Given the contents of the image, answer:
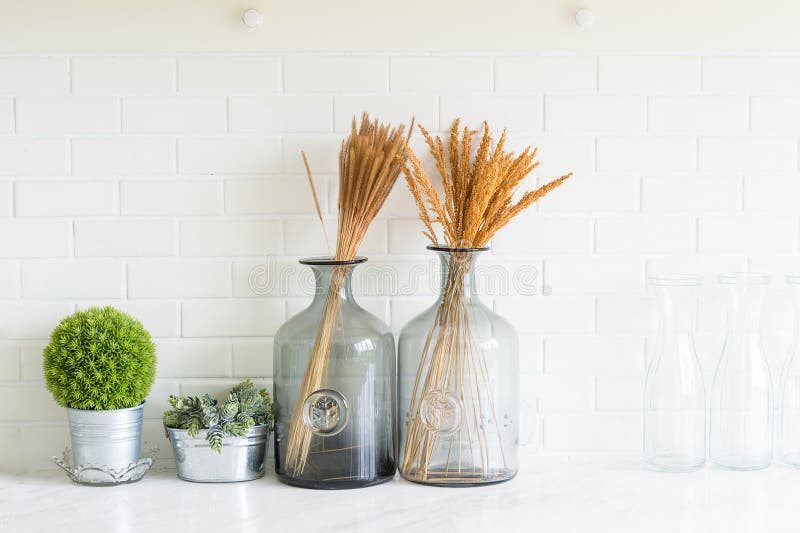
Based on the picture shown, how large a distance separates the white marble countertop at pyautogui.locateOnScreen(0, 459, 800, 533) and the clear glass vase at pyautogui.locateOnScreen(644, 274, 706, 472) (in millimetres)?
44

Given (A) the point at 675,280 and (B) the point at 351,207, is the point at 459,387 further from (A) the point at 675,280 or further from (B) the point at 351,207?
(A) the point at 675,280

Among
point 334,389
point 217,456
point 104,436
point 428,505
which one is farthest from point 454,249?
point 104,436

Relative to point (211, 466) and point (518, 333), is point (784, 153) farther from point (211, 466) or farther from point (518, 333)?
point (211, 466)

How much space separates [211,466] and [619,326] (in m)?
0.74

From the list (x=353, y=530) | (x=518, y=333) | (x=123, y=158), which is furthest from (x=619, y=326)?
(x=123, y=158)

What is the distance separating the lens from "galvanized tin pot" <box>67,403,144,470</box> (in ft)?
4.41

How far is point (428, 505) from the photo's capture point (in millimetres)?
1279

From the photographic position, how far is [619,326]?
5.02 ft

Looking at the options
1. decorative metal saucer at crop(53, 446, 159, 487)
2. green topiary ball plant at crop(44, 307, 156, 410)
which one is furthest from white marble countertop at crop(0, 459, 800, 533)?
green topiary ball plant at crop(44, 307, 156, 410)

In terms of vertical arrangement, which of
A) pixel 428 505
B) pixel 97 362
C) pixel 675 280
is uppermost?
pixel 675 280

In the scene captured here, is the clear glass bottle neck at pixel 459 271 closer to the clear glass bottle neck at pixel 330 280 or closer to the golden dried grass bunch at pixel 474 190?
the golden dried grass bunch at pixel 474 190

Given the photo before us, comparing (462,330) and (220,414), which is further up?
(462,330)

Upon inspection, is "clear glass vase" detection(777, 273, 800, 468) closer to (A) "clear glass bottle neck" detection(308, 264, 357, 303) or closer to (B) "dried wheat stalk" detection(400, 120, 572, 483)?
(B) "dried wheat stalk" detection(400, 120, 572, 483)

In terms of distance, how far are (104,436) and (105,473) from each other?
61 millimetres
